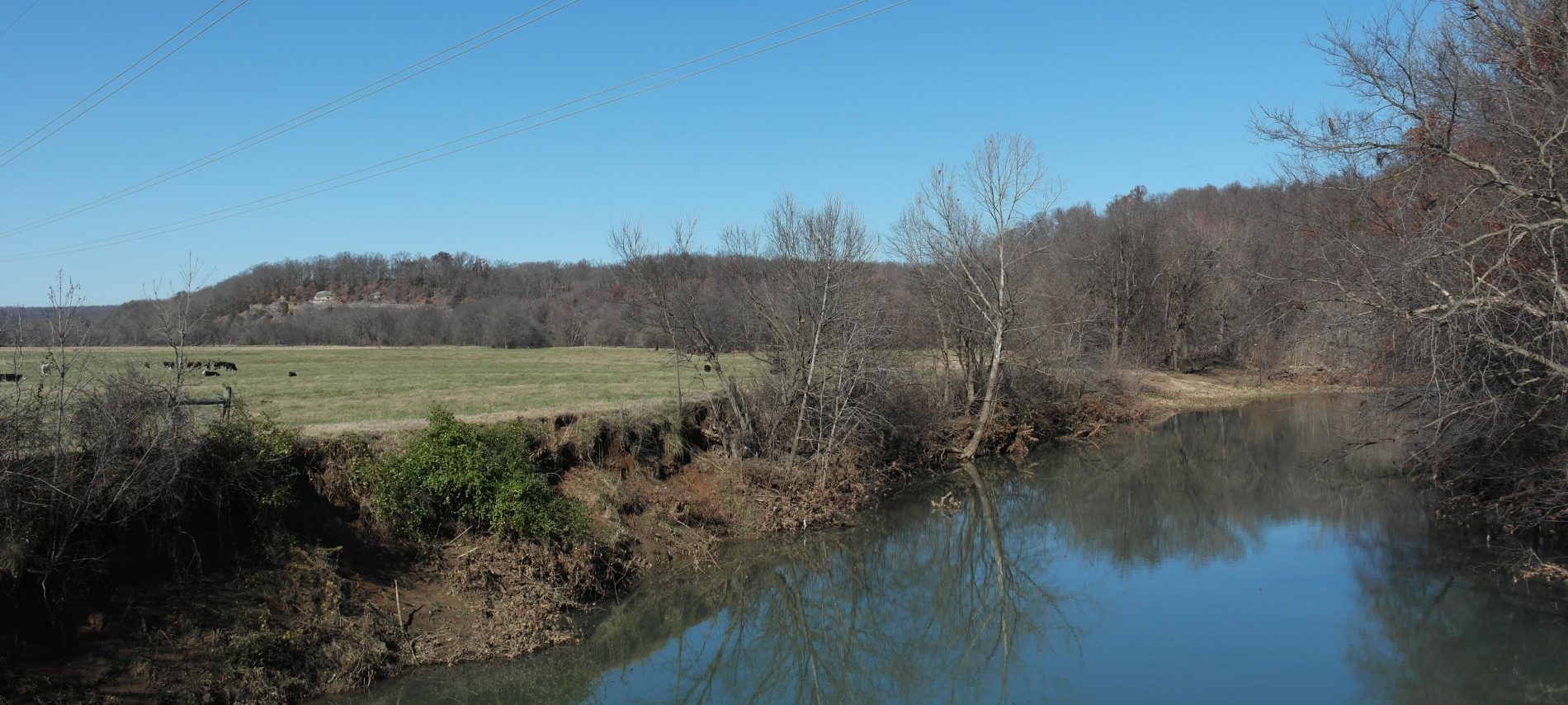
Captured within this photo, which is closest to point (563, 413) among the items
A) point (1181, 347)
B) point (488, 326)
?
point (1181, 347)

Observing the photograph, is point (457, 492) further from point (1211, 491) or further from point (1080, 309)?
point (1080, 309)

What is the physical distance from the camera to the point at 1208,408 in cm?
4281

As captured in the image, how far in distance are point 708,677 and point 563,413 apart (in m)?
7.79

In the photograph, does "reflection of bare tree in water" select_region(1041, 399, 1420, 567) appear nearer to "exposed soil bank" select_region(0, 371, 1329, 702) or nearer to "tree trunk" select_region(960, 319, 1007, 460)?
"tree trunk" select_region(960, 319, 1007, 460)

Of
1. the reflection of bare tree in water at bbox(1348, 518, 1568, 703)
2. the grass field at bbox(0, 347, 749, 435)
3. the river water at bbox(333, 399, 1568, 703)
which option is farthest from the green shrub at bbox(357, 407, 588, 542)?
the reflection of bare tree in water at bbox(1348, 518, 1568, 703)

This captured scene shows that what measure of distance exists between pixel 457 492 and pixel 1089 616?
10133 millimetres

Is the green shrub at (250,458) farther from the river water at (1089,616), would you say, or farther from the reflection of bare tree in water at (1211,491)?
the reflection of bare tree in water at (1211,491)

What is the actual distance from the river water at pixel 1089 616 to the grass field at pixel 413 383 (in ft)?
19.0

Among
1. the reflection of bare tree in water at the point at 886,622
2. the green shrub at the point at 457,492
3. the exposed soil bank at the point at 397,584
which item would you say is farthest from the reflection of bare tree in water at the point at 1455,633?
the green shrub at the point at 457,492

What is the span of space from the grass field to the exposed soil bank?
1.54 metres

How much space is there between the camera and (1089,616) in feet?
52.9

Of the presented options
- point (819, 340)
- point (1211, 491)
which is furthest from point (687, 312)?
point (1211, 491)

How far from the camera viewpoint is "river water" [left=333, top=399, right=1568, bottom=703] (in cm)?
1281

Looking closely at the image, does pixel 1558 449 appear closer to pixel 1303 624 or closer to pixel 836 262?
pixel 1303 624
